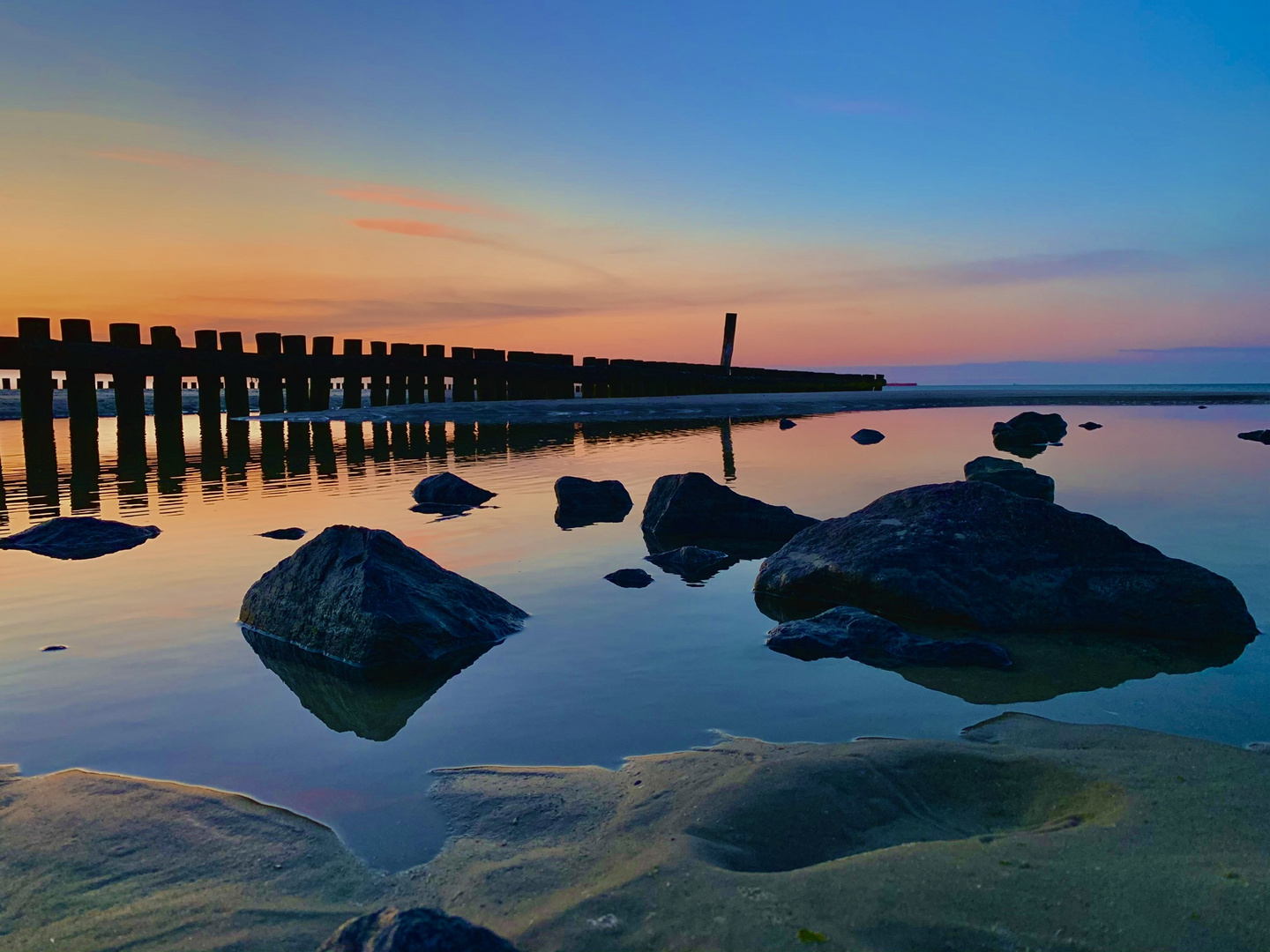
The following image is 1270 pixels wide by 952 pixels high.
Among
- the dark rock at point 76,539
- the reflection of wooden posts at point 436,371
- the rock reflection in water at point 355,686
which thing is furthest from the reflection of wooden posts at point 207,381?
the rock reflection in water at point 355,686

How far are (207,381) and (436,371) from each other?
22.0 feet

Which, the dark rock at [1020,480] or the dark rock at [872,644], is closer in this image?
the dark rock at [872,644]

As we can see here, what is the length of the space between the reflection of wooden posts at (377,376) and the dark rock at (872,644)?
22.1 m

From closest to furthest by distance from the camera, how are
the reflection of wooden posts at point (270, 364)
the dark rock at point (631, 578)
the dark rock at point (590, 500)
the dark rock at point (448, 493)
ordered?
the dark rock at point (631, 578)
the dark rock at point (590, 500)
the dark rock at point (448, 493)
the reflection of wooden posts at point (270, 364)

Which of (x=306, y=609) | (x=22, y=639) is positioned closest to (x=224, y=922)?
(x=306, y=609)

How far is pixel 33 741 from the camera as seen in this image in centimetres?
361

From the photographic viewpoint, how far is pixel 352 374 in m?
24.9

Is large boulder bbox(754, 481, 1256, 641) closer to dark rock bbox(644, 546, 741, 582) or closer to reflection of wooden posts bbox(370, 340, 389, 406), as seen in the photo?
dark rock bbox(644, 546, 741, 582)

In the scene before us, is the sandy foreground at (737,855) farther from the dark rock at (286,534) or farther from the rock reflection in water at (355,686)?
the dark rock at (286,534)

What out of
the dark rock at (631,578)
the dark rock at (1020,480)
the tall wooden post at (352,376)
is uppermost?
the tall wooden post at (352,376)

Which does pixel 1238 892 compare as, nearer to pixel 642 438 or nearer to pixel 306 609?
pixel 306 609

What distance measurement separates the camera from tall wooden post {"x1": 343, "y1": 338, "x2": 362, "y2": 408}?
81.0 feet

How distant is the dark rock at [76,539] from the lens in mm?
7059

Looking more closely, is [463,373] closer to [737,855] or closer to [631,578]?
[631,578]
